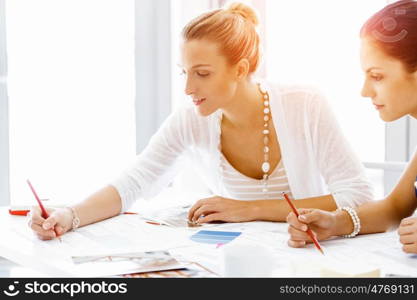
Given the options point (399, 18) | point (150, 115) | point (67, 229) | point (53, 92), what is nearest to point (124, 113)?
point (150, 115)

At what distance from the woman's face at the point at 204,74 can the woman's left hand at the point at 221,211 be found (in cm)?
25

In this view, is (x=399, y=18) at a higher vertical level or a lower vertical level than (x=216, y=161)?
higher

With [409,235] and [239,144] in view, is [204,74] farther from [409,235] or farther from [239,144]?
[409,235]

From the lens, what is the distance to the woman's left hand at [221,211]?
1.53 meters

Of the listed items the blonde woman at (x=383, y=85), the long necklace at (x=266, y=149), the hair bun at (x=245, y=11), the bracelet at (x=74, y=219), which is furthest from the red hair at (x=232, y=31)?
the bracelet at (x=74, y=219)

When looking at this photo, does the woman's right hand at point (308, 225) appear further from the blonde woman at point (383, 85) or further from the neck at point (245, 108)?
the neck at point (245, 108)

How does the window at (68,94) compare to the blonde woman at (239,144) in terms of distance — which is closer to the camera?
the blonde woman at (239,144)

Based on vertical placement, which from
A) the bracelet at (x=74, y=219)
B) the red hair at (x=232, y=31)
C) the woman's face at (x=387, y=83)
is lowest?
the bracelet at (x=74, y=219)

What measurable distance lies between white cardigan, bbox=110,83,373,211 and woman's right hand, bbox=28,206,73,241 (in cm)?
23

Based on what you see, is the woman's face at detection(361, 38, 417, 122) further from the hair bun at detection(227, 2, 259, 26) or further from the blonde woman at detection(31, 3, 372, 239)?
the hair bun at detection(227, 2, 259, 26)

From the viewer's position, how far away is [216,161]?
5.81 ft

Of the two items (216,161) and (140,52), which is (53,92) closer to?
(140,52)

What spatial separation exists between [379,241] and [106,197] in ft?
2.38

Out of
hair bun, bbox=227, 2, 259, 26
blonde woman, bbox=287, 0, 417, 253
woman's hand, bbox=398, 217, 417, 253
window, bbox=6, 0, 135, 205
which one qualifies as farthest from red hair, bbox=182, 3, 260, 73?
window, bbox=6, 0, 135, 205
